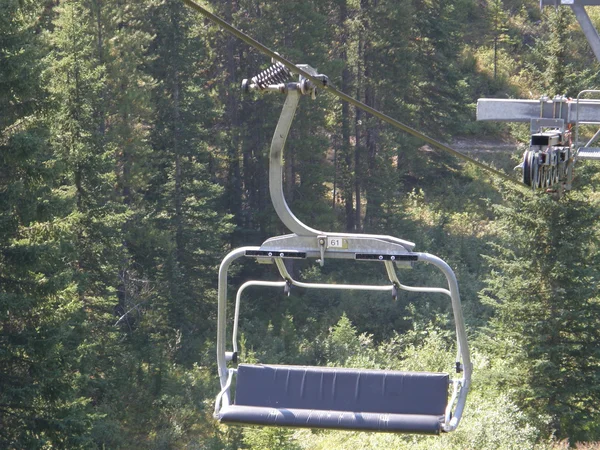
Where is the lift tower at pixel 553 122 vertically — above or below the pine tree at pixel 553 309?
above

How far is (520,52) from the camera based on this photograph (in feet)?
143

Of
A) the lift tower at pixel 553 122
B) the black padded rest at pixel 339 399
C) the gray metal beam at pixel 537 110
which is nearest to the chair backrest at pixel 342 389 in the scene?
the black padded rest at pixel 339 399

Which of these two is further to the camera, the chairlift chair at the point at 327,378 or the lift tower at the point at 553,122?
the lift tower at the point at 553,122

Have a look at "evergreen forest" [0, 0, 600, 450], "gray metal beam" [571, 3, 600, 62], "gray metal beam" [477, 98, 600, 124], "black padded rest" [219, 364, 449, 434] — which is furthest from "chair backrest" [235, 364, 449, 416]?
"evergreen forest" [0, 0, 600, 450]

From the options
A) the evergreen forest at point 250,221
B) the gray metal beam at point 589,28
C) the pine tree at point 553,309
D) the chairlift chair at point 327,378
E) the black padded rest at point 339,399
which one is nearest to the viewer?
the chairlift chair at point 327,378

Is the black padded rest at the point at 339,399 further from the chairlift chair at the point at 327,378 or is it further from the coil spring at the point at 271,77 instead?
the coil spring at the point at 271,77

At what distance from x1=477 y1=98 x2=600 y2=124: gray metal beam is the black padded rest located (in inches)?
117

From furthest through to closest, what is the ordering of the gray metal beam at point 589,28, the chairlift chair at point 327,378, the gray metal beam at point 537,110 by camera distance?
the gray metal beam at point 537,110 < the gray metal beam at point 589,28 < the chairlift chair at point 327,378

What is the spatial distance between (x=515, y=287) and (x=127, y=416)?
957 cm

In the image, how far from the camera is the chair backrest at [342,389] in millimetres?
6824

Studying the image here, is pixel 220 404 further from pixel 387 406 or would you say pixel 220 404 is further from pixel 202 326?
pixel 202 326

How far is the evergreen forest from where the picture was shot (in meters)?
14.6

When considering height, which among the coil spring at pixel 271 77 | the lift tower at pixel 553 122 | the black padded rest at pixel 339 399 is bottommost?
the black padded rest at pixel 339 399

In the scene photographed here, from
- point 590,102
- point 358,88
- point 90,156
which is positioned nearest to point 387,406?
point 590,102
